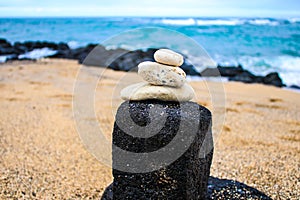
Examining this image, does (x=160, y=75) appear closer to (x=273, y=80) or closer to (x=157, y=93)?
(x=157, y=93)

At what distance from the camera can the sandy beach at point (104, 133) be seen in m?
3.38

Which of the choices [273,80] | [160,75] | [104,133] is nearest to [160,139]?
[160,75]

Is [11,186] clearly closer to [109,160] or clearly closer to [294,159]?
[109,160]

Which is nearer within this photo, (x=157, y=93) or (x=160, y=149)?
(x=160, y=149)

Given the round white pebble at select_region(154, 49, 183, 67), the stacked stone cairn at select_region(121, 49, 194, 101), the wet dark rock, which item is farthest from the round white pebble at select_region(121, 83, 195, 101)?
the wet dark rock

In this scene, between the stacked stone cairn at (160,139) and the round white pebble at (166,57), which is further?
the round white pebble at (166,57)

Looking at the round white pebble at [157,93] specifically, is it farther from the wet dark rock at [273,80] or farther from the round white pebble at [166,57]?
the wet dark rock at [273,80]

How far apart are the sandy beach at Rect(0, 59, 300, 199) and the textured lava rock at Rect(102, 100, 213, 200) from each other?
0.97 m

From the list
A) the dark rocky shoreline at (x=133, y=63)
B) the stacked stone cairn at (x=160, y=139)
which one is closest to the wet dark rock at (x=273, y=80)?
the dark rocky shoreline at (x=133, y=63)

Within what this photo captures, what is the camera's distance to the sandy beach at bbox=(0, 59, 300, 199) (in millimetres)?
3383

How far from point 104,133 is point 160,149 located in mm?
2913

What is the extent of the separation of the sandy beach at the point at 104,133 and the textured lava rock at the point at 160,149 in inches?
38.2

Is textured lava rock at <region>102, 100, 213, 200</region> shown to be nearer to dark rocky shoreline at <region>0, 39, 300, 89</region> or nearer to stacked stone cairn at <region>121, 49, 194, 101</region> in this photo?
stacked stone cairn at <region>121, 49, 194, 101</region>

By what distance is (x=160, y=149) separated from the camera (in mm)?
2238
